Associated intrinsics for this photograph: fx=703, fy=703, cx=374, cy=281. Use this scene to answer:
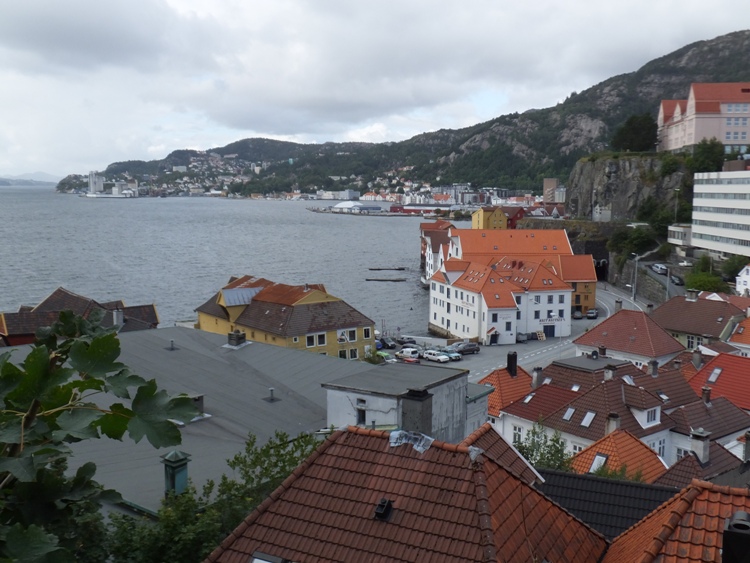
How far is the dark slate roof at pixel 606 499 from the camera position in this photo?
864 centimetres

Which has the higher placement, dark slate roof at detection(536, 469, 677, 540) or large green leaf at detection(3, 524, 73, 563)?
large green leaf at detection(3, 524, 73, 563)

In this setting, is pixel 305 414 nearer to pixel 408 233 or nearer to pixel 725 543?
pixel 725 543

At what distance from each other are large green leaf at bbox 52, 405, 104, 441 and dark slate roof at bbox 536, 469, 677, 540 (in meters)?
7.63

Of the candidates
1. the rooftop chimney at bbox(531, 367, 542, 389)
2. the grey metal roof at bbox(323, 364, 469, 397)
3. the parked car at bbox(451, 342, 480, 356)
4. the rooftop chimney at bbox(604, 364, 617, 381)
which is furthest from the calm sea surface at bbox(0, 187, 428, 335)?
the grey metal roof at bbox(323, 364, 469, 397)

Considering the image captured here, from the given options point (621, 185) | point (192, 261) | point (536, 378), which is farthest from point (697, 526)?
point (192, 261)

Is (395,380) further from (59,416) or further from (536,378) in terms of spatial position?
(536,378)

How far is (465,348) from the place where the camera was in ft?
130

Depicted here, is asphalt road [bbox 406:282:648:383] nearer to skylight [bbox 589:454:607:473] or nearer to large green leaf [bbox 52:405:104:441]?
skylight [bbox 589:454:607:473]

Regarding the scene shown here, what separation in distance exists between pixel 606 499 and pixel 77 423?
26.5 ft

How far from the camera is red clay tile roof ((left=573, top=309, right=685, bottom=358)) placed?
32188mm

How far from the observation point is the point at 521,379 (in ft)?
84.7

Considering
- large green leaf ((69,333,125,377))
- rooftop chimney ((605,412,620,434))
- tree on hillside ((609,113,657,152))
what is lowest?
rooftop chimney ((605,412,620,434))

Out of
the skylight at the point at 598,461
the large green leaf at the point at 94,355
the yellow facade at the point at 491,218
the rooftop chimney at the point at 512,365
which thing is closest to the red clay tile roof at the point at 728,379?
the rooftop chimney at the point at 512,365

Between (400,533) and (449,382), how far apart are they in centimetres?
703
